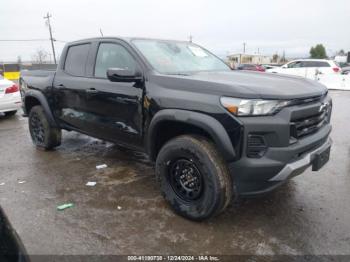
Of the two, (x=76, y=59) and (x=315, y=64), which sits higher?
(x=76, y=59)

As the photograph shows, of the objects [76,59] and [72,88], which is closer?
[72,88]

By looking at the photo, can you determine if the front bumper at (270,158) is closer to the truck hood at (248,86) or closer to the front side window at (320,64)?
the truck hood at (248,86)

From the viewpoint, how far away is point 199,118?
2.99 metres

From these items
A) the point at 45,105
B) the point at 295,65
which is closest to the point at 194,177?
the point at 45,105

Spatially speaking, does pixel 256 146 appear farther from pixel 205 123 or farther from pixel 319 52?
pixel 319 52

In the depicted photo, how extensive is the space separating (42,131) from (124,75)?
2.91m

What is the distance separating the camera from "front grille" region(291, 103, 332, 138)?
115 inches

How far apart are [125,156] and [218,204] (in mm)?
2736

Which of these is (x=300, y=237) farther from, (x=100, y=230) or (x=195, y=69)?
(x=195, y=69)

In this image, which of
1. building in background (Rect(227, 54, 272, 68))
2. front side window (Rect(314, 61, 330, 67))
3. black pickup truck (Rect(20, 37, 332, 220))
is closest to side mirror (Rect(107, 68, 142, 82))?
black pickup truck (Rect(20, 37, 332, 220))

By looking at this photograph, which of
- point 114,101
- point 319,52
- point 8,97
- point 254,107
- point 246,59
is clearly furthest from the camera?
point 246,59

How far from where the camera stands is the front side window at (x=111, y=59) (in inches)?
155

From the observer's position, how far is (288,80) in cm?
341

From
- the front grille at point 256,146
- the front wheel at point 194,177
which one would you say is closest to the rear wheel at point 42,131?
the front wheel at point 194,177
